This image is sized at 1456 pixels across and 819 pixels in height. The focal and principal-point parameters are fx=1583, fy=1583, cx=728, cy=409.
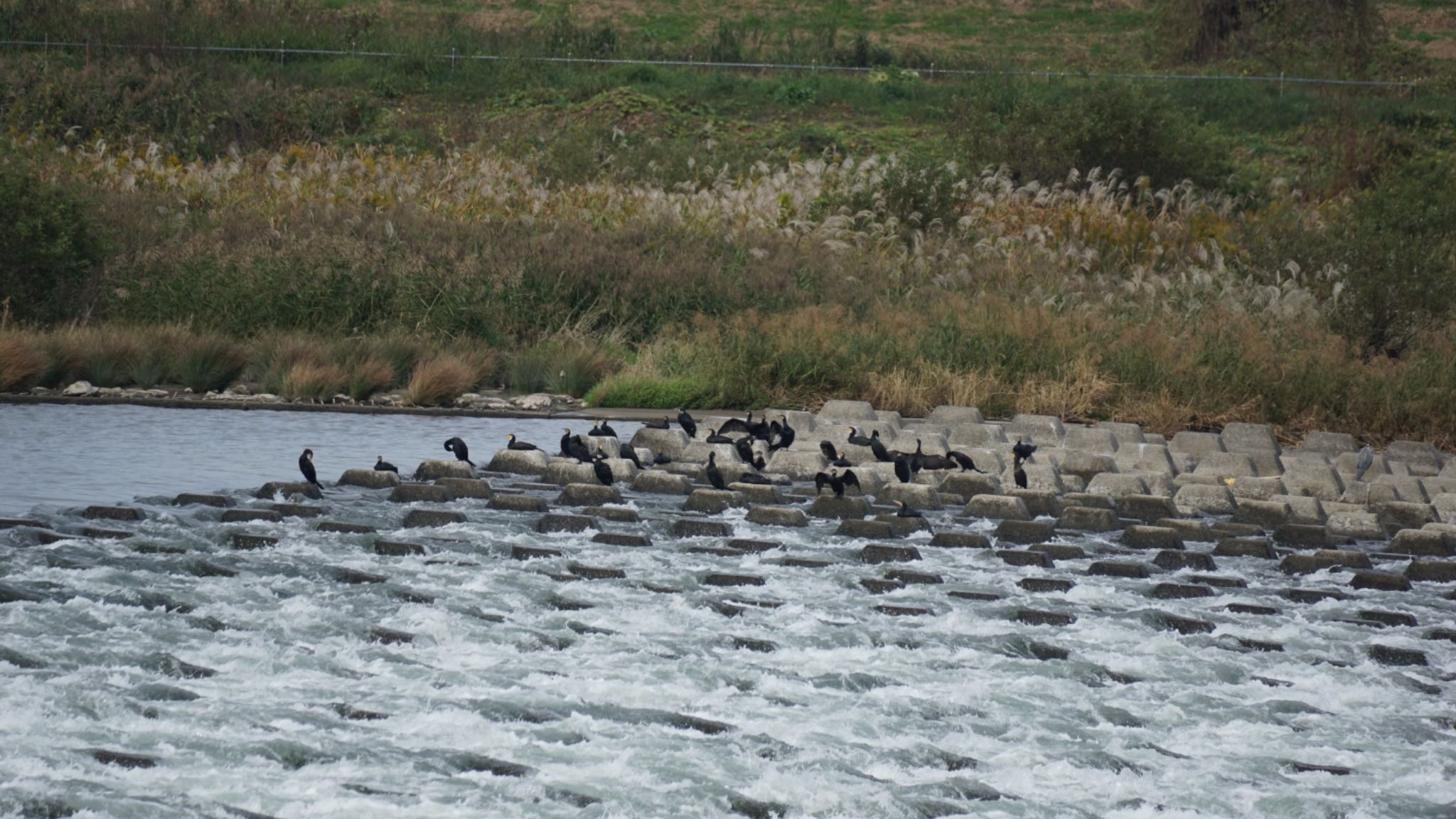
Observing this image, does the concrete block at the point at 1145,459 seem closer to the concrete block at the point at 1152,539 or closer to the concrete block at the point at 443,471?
the concrete block at the point at 1152,539

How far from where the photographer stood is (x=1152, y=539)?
9.97 meters

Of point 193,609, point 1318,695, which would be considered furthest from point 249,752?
point 1318,695

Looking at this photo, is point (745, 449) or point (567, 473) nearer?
point (567, 473)

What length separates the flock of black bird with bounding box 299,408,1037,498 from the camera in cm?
1121

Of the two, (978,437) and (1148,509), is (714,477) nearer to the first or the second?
(978,437)

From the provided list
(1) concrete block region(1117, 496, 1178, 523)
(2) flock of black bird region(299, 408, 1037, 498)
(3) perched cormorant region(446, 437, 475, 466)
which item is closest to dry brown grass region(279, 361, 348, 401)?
(2) flock of black bird region(299, 408, 1037, 498)

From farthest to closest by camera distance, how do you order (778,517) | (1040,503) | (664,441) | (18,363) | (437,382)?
(437,382)
(18,363)
(664,441)
(1040,503)
(778,517)

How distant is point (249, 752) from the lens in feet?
19.3

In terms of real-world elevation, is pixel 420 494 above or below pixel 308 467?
below

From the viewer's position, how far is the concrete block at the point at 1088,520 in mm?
10523

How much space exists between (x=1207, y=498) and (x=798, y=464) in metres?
3.02

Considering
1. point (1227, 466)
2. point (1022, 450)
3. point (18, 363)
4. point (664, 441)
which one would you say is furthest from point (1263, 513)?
point (18, 363)

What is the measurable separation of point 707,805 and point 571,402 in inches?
424

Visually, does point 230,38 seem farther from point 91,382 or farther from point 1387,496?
point 1387,496
